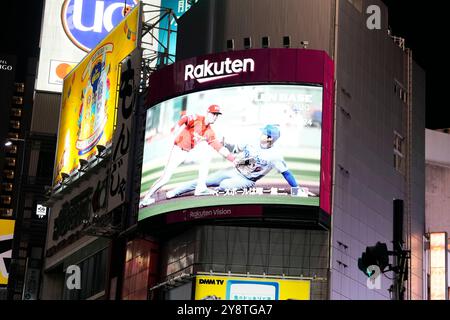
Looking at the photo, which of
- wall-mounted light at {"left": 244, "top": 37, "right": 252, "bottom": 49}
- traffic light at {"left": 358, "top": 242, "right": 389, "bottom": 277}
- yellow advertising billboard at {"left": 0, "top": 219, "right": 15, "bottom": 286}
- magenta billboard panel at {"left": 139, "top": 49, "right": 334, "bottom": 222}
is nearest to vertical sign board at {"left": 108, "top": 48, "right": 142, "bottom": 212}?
magenta billboard panel at {"left": 139, "top": 49, "right": 334, "bottom": 222}

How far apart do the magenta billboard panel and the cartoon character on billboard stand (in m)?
11.8

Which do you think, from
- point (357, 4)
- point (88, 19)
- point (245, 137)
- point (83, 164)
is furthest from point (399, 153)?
point (88, 19)

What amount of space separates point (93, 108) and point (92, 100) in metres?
0.83

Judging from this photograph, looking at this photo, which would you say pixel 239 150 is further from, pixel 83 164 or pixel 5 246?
pixel 5 246

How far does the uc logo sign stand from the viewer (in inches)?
3174

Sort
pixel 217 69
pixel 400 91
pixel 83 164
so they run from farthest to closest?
pixel 83 164
pixel 400 91
pixel 217 69

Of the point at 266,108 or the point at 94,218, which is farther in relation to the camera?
the point at 94,218

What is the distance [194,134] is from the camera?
4444cm

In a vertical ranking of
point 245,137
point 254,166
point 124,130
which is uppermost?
point 124,130

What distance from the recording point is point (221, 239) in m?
43.2

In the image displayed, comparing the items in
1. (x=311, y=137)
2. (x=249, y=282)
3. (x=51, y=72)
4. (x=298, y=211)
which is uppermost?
(x=51, y=72)
